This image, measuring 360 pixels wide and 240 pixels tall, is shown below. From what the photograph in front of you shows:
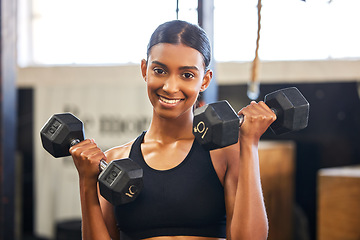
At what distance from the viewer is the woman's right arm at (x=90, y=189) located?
3.14 feet

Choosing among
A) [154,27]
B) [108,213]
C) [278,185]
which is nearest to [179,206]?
[108,213]

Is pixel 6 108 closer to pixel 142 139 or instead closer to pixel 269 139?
pixel 142 139

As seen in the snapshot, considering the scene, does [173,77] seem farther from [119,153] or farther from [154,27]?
[154,27]

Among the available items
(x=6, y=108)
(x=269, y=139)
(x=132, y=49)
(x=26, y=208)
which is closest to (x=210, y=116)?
(x=6, y=108)

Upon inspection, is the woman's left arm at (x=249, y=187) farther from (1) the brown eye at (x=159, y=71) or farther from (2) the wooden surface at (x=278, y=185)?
(2) the wooden surface at (x=278, y=185)

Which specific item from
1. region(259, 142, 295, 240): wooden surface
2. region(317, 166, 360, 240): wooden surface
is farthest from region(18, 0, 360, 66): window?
region(317, 166, 360, 240): wooden surface

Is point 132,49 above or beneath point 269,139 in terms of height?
above

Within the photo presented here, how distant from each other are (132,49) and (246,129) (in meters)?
2.91

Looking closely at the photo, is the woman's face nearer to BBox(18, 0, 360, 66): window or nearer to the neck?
the neck

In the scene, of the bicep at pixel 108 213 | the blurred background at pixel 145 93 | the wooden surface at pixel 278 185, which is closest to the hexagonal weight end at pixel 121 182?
the bicep at pixel 108 213

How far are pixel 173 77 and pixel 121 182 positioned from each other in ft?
0.81

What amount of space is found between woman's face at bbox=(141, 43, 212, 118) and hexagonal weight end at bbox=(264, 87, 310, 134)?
0.17 meters

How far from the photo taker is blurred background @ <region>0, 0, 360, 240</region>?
2111mm

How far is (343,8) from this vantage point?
9.86 ft
